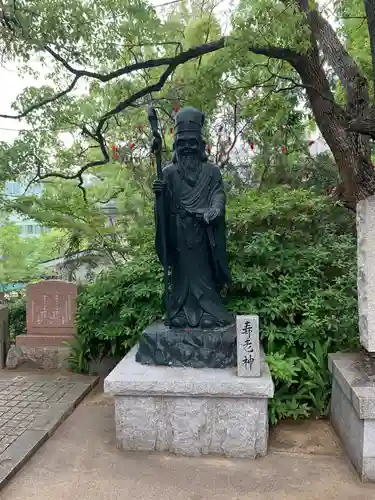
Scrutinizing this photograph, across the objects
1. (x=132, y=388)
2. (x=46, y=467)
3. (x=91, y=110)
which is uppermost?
(x=91, y=110)

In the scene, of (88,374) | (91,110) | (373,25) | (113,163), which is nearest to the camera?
(373,25)

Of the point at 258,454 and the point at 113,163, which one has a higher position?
the point at 113,163

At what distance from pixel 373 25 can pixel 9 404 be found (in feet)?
18.2

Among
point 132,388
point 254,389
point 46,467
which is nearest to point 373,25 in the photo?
point 254,389

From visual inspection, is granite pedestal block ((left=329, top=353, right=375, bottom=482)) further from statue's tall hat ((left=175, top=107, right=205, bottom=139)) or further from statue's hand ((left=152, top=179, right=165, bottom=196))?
statue's tall hat ((left=175, top=107, right=205, bottom=139))

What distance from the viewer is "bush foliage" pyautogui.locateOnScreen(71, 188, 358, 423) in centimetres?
455

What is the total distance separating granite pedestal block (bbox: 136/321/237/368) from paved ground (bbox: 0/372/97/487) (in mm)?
1109

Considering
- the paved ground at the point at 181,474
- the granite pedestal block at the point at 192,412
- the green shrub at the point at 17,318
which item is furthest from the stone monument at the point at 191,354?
the green shrub at the point at 17,318

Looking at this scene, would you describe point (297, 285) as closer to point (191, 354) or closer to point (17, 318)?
point (191, 354)

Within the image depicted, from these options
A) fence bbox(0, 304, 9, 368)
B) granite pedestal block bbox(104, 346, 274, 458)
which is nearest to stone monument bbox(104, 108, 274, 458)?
granite pedestal block bbox(104, 346, 274, 458)

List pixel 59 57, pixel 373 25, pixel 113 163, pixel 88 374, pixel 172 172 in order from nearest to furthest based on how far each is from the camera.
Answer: pixel 172 172 < pixel 373 25 < pixel 88 374 < pixel 59 57 < pixel 113 163

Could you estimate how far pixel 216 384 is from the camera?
3611mm

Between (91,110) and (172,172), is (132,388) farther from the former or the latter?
(91,110)

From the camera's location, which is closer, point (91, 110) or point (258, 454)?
point (258, 454)
